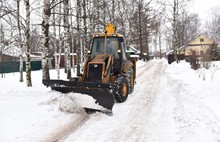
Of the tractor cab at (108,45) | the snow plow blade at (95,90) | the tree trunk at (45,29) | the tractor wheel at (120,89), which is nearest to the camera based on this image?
the snow plow blade at (95,90)

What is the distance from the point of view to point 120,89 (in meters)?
8.70

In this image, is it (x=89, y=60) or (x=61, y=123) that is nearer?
(x=61, y=123)

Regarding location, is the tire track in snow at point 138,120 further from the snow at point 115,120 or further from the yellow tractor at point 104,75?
the yellow tractor at point 104,75

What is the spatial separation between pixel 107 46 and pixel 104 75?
161cm

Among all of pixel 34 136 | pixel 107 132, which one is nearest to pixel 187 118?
pixel 107 132

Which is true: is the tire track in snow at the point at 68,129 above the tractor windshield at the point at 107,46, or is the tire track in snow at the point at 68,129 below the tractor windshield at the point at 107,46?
below

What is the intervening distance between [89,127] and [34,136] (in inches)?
52.9

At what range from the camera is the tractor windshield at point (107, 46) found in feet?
32.2

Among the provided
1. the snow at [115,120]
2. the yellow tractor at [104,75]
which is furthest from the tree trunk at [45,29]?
the snow at [115,120]

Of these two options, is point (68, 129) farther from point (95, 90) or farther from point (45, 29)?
point (45, 29)

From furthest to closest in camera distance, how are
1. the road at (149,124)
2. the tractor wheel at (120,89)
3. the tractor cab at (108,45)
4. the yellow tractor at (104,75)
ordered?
1. the tractor cab at (108,45)
2. the tractor wheel at (120,89)
3. the yellow tractor at (104,75)
4. the road at (149,124)

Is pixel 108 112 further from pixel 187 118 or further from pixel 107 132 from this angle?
pixel 187 118

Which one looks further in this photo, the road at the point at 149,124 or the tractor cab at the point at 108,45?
the tractor cab at the point at 108,45

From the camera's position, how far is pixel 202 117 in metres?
6.36
